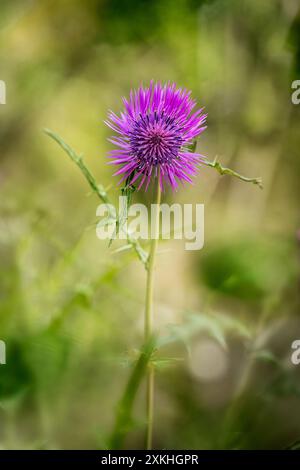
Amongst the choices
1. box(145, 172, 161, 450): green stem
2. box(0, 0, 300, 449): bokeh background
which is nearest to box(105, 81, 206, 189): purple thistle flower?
box(145, 172, 161, 450): green stem

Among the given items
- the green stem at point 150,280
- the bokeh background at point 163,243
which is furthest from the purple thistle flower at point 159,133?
the bokeh background at point 163,243

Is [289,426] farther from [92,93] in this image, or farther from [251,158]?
[92,93]

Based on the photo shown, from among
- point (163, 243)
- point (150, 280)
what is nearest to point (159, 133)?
point (150, 280)

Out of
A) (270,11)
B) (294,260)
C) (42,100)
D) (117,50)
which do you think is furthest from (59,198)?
(270,11)

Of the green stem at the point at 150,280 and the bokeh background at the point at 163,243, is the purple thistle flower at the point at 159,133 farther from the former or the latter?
the bokeh background at the point at 163,243

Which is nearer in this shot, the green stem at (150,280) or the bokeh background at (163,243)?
the green stem at (150,280)

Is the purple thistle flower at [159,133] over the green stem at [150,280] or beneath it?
over
